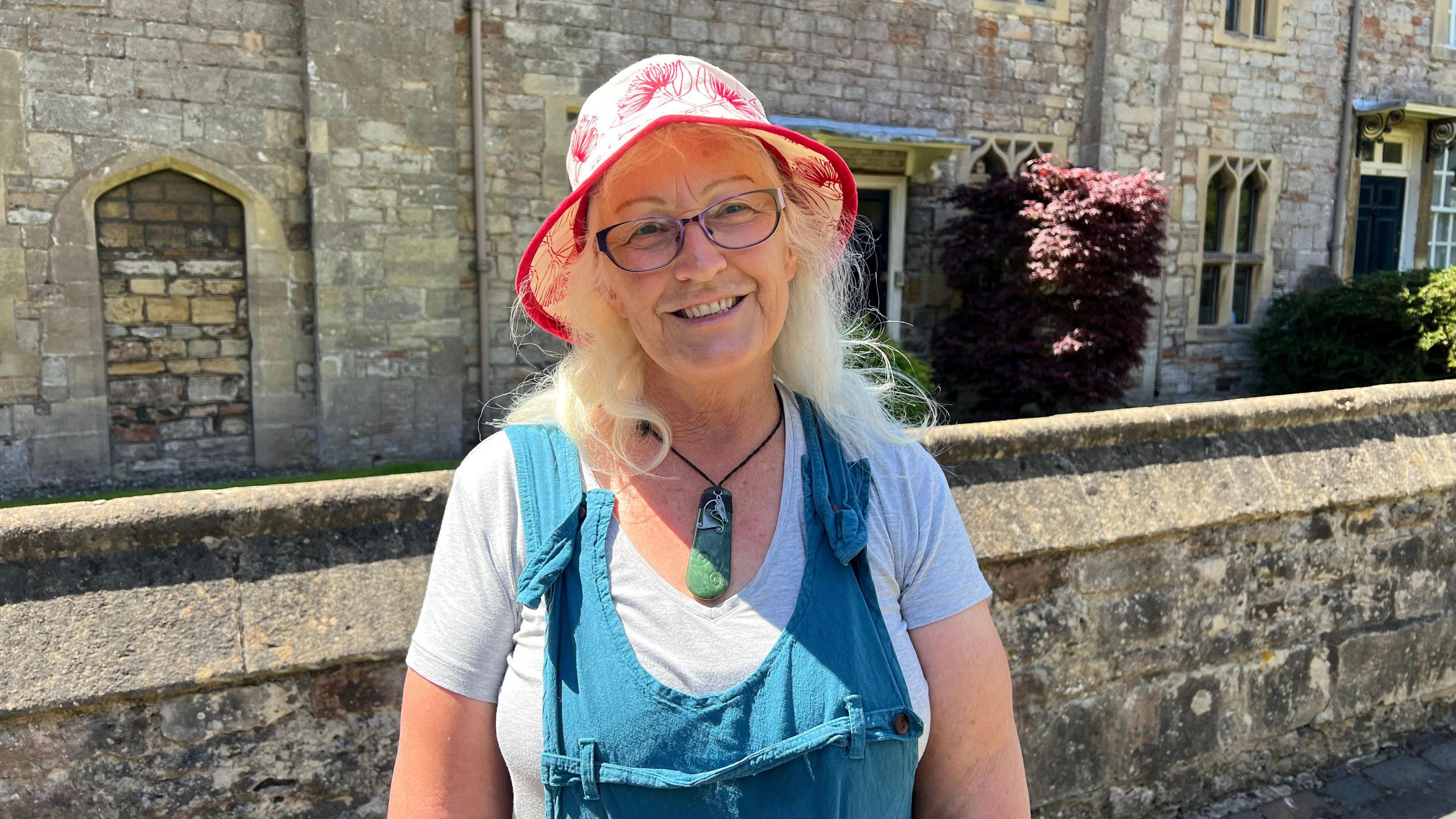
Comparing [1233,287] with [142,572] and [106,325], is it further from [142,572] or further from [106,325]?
[142,572]

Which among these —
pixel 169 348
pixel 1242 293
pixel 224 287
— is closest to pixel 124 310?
pixel 169 348

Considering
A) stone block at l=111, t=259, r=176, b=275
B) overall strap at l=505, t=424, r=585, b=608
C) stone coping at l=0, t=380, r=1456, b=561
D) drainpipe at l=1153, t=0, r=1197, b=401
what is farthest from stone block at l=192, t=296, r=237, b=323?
drainpipe at l=1153, t=0, r=1197, b=401

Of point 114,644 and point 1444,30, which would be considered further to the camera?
point 1444,30

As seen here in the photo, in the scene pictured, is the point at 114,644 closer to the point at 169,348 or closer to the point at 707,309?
the point at 707,309

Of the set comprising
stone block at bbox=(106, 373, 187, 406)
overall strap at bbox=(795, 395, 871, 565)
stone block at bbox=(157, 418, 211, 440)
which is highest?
overall strap at bbox=(795, 395, 871, 565)

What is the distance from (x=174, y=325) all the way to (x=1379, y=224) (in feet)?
43.5

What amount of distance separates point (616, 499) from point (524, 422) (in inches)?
9.1

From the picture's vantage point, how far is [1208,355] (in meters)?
11.2

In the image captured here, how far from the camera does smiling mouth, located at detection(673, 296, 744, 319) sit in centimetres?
137

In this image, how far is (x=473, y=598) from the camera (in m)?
1.25

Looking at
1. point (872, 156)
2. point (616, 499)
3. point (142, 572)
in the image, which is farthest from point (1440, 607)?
point (872, 156)

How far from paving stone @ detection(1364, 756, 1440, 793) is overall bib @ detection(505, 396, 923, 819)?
2.50 meters

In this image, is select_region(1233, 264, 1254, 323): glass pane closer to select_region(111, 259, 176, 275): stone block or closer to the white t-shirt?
select_region(111, 259, 176, 275): stone block

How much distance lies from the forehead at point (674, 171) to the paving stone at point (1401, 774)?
9.59 feet
